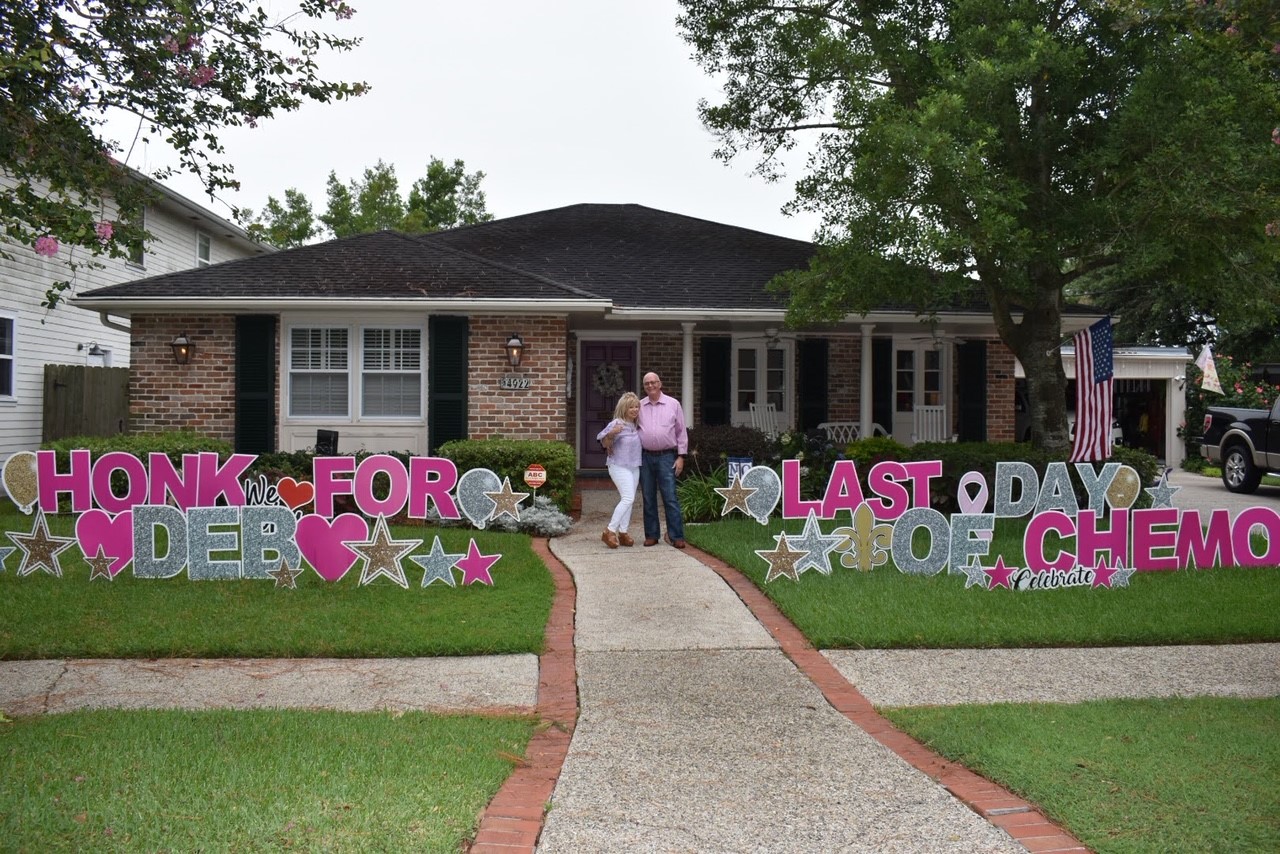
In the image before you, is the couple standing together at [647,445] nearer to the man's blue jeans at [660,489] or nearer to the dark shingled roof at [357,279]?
the man's blue jeans at [660,489]

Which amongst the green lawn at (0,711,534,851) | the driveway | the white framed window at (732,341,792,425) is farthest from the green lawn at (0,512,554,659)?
the driveway

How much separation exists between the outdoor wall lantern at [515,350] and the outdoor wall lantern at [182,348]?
4.24m

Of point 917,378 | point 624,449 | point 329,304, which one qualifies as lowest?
point 624,449

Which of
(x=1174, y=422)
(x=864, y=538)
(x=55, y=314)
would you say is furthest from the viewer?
(x=1174, y=422)

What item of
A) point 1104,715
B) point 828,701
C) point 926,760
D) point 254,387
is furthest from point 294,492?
point 1104,715

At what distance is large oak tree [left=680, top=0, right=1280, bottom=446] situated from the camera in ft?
33.3

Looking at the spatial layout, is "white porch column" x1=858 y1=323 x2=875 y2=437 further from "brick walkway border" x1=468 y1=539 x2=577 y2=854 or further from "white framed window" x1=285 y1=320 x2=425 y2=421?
"brick walkway border" x1=468 y1=539 x2=577 y2=854

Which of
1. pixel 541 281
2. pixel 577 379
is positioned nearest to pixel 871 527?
pixel 541 281

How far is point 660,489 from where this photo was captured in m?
10.6

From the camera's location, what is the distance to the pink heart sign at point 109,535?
8578 millimetres

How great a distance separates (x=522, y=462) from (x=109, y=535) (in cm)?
A: 485

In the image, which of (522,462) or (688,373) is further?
(688,373)

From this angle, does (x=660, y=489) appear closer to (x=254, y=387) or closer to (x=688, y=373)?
(x=688, y=373)

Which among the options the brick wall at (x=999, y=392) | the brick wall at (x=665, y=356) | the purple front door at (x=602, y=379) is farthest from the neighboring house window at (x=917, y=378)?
the purple front door at (x=602, y=379)
